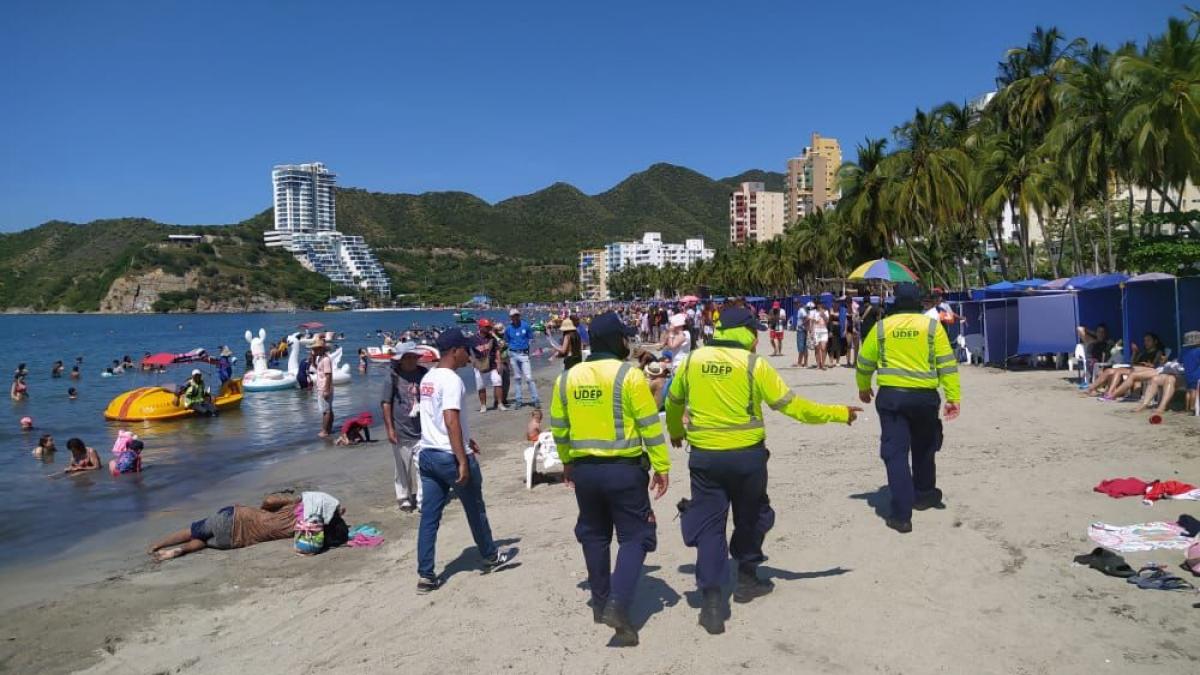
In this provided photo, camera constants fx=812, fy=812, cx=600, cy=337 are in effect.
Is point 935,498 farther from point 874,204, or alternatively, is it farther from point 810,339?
point 874,204

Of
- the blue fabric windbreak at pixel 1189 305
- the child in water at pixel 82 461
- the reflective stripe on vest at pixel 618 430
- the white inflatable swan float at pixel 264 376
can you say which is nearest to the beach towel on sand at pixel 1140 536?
the reflective stripe on vest at pixel 618 430

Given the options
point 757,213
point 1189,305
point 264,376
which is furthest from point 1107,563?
point 757,213

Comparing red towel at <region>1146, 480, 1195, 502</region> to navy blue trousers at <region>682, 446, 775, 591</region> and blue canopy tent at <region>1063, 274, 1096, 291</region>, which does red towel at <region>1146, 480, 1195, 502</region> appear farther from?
blue canopy tent at <region>1063, 274, 1096, 291</region>

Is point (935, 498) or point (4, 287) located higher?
point (4, 287)

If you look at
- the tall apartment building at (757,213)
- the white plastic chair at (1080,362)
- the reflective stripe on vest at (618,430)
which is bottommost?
the white plastic chair at (1080,362)

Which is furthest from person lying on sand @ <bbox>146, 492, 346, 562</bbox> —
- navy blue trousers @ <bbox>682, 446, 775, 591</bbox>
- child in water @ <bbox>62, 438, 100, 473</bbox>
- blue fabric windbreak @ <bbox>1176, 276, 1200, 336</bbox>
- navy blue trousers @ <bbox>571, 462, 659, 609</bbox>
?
blue fabric windbreak @ <bbox>1176, 276, 1200, 336</bbox>

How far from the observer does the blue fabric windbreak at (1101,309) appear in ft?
A: 51.3

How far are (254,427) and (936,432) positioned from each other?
1548cm

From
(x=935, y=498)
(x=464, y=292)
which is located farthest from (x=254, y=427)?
(x=464, y=292)

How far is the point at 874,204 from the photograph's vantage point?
4225 cm

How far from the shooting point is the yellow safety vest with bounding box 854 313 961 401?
252 inches

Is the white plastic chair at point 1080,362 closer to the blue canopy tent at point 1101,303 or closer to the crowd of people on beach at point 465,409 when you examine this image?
the crowd of people on beach at point 465,409

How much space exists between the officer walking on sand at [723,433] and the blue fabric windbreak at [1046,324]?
574 inches

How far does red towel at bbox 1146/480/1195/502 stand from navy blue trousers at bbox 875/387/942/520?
5.94 feet
